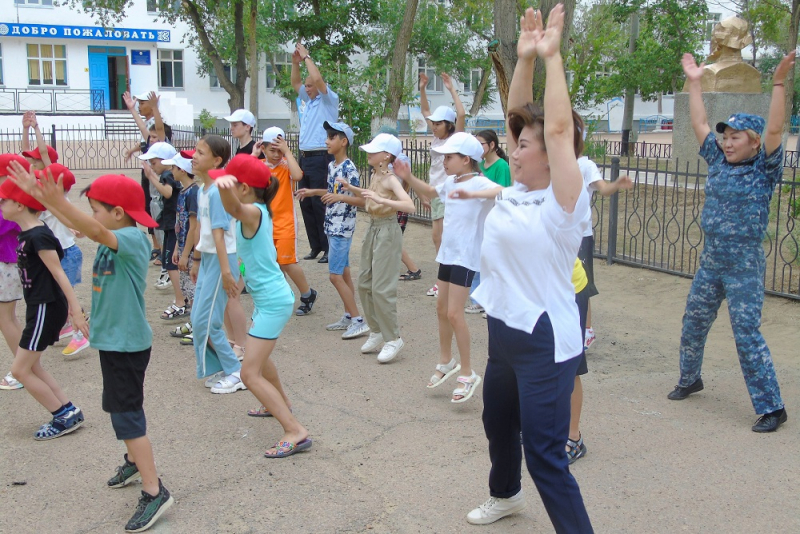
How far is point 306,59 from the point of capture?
851cm

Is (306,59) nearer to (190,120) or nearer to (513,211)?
(513,211)

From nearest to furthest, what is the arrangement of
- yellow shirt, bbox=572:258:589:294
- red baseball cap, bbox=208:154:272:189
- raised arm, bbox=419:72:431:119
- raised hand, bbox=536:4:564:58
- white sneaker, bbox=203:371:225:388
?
raised hand, bbox=536:4:564:58 < yellow shirt, bbox=572:258:589:294 < red baseball cap, bbox=208:154:272:189 < white sneaker, bbox=203:371:225:388 < raised arm, bbox=419:72:431:119

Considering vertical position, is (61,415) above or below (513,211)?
below

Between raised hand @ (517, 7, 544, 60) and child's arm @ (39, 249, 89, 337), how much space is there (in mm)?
2498

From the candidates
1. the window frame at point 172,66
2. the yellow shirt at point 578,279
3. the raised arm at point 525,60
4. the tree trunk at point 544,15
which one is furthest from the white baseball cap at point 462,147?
the window frame at point 172,66

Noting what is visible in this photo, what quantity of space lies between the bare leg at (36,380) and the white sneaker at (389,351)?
2210mm

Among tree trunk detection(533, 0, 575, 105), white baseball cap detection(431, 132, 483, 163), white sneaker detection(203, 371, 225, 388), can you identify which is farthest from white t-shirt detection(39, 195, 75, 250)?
tree trunk detection(533, 0, 575, 105)

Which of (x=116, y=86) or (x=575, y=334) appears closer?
(x=575, y=334)

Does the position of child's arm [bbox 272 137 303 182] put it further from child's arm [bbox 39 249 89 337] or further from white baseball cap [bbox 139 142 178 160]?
child's arm [bbox 39 249 89 337]

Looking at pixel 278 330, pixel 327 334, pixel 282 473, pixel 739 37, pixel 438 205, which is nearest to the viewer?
pixel 282 473

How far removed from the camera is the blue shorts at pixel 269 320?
4301mm

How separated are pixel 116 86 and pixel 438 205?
120ft

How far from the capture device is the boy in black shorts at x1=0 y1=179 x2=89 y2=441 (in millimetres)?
4434

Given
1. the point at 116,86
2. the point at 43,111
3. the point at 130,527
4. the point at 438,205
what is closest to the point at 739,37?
the point at 438,205
